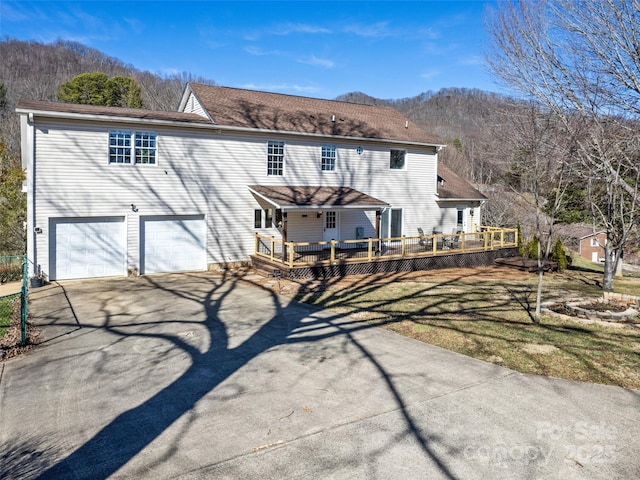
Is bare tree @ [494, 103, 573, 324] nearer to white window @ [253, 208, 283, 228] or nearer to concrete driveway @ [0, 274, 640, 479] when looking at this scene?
concrete driveway @ [0, 274, 640, 479]

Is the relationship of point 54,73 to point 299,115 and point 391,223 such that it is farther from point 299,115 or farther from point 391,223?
point 391,223

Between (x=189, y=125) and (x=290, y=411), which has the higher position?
(x=189, y=125)

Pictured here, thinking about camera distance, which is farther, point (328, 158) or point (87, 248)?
point (328, 158)

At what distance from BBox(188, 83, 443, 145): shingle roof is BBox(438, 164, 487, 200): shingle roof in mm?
2704

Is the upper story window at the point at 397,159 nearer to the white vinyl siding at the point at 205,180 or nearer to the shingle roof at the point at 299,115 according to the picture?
the white vinyl siding at the point at 205,180

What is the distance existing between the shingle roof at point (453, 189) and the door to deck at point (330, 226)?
606cm

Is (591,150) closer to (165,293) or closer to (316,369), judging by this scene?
(316,369)

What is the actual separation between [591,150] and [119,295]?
13747 mm

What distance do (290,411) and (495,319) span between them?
656cm

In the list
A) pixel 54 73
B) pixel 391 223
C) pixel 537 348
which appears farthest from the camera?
pixel 54 73

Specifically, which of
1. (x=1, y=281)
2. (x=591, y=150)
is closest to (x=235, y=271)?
(x=1, y=281)

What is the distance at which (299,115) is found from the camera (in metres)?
20.3

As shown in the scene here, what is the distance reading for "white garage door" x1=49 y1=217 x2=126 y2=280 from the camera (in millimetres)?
14836

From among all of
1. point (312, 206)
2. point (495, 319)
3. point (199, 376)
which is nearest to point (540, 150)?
point (495, 319)
